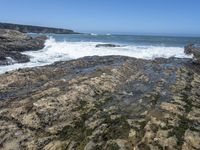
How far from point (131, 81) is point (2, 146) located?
6.00 meters

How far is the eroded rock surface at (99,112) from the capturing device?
627cm

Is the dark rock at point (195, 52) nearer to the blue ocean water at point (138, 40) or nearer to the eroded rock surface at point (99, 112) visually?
the eroded rock surface at point (99, 112)

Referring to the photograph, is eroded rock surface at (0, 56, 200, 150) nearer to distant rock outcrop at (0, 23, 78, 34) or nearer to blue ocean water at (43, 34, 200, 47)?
blue ocean water at (43, 34, 200, 47)

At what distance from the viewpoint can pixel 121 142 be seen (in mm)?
6152

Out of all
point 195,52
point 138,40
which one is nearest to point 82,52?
point 195,52

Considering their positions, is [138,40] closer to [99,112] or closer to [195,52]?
[195,52]

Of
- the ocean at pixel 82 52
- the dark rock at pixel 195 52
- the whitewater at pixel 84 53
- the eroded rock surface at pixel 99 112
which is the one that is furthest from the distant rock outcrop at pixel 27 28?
the eroded rock surface at pixel 99 112

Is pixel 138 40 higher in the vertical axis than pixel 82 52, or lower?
lower

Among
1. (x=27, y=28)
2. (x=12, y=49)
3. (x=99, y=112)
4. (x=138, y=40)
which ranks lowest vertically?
(x=27, y=28)

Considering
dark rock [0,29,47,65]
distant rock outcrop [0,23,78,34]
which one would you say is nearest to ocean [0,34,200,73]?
dark rock [0,29,47,65]

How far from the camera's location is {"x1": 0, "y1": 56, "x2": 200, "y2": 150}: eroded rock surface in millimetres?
6273

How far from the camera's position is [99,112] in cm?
773

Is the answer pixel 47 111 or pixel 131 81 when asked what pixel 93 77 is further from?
pixel 47 111

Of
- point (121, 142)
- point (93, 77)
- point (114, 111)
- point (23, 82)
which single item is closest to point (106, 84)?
point (93, 77)
